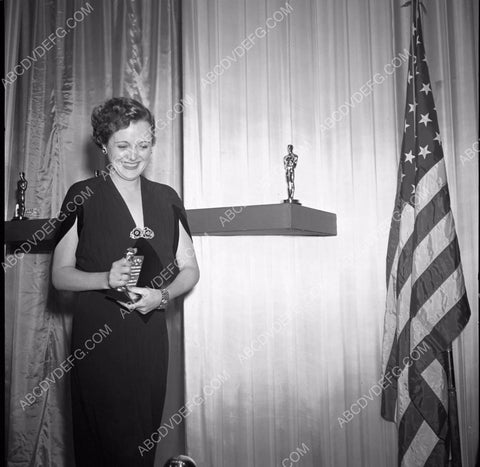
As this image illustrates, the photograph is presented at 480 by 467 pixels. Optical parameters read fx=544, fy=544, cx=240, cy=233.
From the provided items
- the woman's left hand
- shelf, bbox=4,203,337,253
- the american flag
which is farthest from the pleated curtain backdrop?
the woman's left hand

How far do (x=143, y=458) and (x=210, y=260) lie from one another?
115cm

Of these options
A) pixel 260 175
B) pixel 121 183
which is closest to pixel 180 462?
pixel 121 183

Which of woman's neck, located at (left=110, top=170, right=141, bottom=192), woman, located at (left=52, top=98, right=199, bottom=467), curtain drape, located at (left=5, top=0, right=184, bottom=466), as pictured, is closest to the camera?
woman, located at (left=52, top=98, right=199, bottom=467)

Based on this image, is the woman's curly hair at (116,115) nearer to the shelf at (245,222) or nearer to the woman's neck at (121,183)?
the woman's neck at (121,183)

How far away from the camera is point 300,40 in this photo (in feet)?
9.62

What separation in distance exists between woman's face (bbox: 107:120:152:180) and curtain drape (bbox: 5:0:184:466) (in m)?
0.81

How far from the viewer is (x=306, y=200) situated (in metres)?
2.85

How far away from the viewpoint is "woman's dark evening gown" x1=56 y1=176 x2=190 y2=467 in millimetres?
2082

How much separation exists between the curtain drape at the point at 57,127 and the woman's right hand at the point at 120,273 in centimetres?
101

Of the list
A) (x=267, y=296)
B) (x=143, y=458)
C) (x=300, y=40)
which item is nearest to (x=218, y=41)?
(x=300, y=40)

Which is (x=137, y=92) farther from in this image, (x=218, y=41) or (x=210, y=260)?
(x=210, y=260)

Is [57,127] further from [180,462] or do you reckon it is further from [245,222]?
[180,462]

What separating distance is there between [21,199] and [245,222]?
48.1 inches

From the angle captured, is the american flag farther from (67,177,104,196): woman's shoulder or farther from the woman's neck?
(67,177,104,196): woman's shoulder
